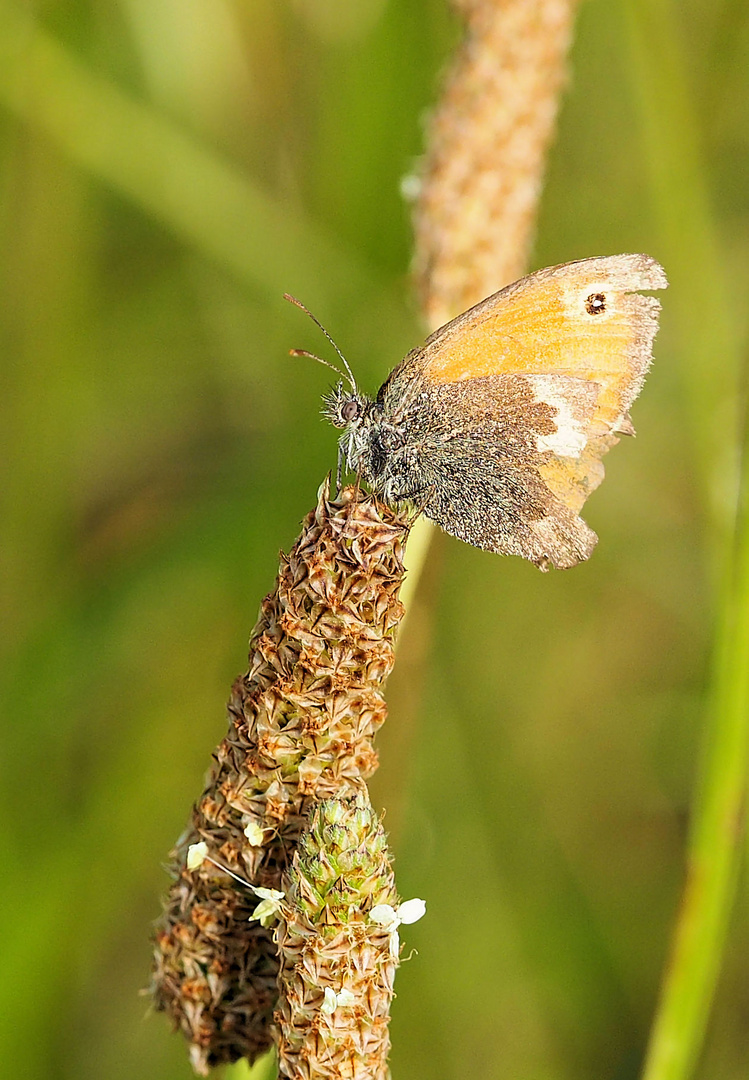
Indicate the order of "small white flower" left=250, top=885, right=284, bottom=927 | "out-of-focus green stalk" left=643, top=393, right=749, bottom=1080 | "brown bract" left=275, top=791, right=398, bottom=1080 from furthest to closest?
"out-of-focus green stalk" left=643, top=393, right=749, bottom=1080
"small white flower" left=250, top=885, right=284, bottom=927
"brown bract" left=275, top=791, right=398, bottom=1080

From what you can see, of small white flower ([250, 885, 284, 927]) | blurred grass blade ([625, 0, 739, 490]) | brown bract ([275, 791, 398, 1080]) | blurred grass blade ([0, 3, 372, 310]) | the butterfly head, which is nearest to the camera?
brown bract ([275, 791, 398, 1080])

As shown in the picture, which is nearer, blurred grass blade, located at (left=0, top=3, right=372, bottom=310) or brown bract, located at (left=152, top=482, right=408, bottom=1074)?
brown bract, located at (left=152, top=482, right=408, bottom=1074)

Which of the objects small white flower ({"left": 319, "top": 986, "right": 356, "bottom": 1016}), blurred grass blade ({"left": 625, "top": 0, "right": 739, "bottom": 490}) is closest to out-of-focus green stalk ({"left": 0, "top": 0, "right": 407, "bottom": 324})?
blurred grass blade ({"left": 625, "top": 0, "right": 739, "bottom": 490})

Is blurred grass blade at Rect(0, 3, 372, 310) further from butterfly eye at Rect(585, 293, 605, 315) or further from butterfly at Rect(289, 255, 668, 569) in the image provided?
butterfly eye at Rect(585, 293, 605, 315)

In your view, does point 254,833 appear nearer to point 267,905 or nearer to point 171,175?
point 267,905

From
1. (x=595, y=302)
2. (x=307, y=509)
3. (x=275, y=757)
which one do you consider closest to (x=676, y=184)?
(x=595, y=302)

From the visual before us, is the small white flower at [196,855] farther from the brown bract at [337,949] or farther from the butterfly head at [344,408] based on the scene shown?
the butterfly head at [344,408]
